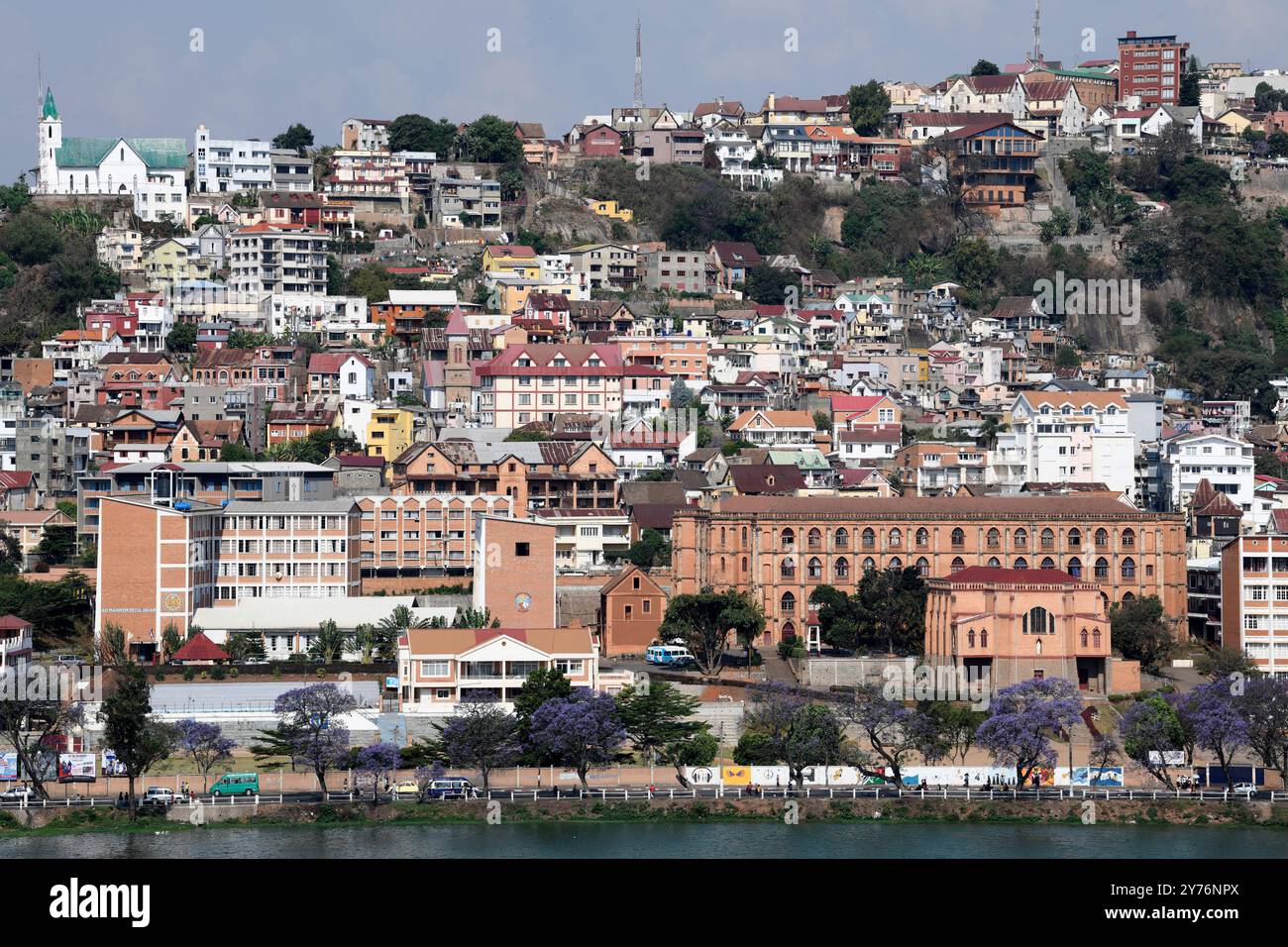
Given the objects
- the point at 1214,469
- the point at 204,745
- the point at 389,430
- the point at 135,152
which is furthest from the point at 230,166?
the point at 204,745

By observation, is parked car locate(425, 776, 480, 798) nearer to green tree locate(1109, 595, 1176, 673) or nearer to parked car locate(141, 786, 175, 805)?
parked car locate(141, 786, 175, 805)

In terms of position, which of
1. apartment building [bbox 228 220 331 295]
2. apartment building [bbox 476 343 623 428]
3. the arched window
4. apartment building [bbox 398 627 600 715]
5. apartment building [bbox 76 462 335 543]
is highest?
apartment building [bbox 228 220 331 295]

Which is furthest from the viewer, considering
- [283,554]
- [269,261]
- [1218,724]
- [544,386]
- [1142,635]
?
[269,261]

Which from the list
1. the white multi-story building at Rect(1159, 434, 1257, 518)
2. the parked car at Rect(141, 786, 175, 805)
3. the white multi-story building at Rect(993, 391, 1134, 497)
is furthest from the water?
the white multi-story building at Rect(993, 391, 1134, 497)

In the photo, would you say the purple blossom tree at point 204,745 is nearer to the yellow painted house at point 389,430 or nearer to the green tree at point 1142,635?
the green tree at point 1142,635

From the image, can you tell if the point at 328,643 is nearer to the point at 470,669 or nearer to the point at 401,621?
the point at 401,621

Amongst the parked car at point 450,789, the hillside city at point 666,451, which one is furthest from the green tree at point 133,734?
the parked car at point 450,789
